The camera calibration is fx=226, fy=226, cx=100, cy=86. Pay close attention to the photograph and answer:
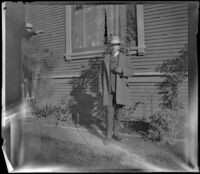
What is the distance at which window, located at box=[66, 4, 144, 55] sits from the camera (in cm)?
282

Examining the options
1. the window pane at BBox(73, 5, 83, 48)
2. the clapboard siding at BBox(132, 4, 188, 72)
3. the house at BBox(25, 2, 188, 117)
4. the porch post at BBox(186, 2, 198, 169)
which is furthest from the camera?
the window pane at BBox(73, 5, 83, 48)

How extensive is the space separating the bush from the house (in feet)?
0.53

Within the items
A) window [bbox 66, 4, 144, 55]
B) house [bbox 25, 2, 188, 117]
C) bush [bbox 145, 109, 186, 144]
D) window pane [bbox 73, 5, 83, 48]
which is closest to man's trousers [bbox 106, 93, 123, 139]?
house [bbox 25, 2, 188, 117]

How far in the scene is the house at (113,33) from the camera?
9.08ft

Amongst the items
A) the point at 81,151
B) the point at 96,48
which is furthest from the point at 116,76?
the point at 81,151

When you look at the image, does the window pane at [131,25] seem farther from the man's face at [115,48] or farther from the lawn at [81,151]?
the lawn at [81,151]

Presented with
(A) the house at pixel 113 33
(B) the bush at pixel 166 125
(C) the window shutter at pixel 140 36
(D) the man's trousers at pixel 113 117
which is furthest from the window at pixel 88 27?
(B) the bush at pixel 166 125

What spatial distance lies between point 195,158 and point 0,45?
7.15ft

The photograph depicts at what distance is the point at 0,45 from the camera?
2123mm

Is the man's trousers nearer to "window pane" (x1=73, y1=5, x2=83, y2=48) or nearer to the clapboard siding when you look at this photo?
the clapboard siding

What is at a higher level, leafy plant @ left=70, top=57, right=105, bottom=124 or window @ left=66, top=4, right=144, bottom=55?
window @ left=66, top=4, right=144, bottom=55

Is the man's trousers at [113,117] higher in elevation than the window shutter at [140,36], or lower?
lower

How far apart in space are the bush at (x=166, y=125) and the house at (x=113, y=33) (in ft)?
0.53

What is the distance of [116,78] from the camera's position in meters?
2.85
